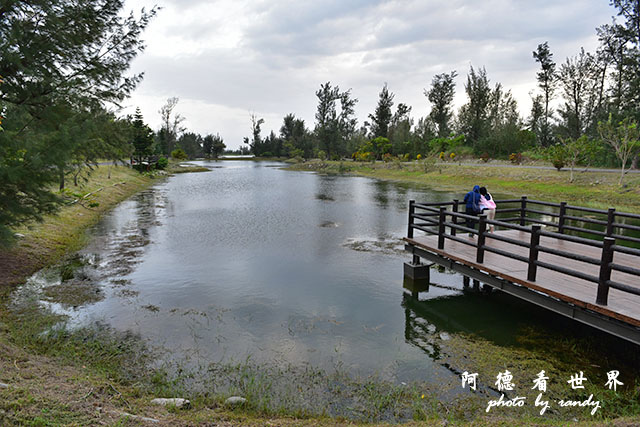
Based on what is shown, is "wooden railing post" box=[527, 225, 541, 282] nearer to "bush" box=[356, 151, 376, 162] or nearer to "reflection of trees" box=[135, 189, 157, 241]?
"reflection of trees" box=[135, 189, 157, 241]

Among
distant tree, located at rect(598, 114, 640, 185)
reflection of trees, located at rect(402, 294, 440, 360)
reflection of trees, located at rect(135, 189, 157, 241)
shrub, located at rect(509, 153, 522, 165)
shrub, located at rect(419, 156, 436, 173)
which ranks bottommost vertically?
reflection of trees, located at rect(402, 294, 440, 360)

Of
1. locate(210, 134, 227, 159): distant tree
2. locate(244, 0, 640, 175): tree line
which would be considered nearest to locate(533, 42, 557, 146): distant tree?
locate(244, 0, 640, 175): tree line

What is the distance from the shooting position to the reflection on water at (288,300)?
7.29 m

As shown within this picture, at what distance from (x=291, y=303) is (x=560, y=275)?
574 centimetres

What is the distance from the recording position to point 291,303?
377 inches

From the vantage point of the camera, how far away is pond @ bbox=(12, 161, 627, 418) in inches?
284

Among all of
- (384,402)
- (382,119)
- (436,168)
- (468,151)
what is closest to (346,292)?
(384,402)

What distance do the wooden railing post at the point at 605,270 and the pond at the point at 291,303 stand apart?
1.46 m

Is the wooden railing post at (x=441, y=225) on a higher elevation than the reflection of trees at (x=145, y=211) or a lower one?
higher

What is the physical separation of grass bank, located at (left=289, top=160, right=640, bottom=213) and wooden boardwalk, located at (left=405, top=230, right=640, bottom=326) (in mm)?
Answer: 17767

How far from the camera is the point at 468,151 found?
55.8 metres

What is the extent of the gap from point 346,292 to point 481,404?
5.06 m

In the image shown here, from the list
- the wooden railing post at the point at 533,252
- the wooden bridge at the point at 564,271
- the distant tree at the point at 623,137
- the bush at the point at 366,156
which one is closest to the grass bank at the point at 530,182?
the distant tree at the point at 623,137

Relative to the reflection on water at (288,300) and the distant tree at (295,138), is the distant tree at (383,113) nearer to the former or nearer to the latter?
the distant tree at (295,138)
